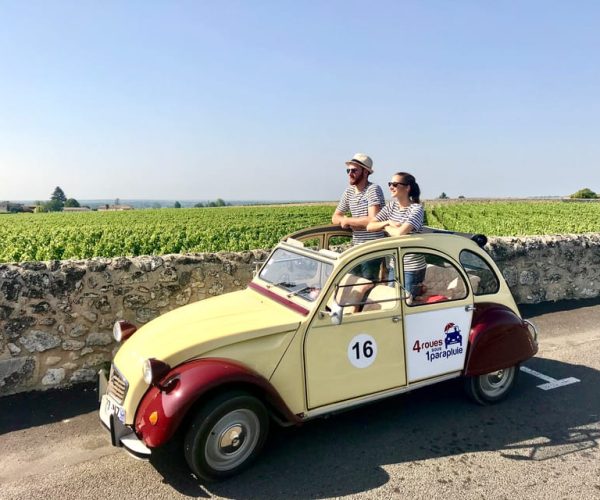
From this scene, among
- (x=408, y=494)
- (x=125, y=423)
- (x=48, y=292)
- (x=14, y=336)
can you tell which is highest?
(x=48, y=292)

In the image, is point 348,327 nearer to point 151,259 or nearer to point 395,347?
point 395,347

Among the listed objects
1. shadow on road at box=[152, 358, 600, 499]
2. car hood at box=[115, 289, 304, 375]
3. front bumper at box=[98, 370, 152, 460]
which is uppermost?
car hood at box=[115, 289, 304, 375]

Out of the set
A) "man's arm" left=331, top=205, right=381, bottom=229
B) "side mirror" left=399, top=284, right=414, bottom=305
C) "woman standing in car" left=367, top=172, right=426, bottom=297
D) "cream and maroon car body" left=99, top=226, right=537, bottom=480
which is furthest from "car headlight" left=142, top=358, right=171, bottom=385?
"man's arm" left=331, top=205, right=381, bottom=229

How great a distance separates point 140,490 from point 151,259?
2.95m

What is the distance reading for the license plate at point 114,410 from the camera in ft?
11.7

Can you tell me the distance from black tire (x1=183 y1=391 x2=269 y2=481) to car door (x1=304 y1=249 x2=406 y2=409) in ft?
1.60

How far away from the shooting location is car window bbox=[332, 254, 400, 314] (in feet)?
13.4

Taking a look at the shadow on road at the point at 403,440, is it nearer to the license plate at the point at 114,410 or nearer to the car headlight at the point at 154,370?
the license plate at the point at 114,410

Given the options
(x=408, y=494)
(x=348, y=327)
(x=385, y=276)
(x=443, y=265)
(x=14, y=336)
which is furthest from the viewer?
(x=14, y=336)

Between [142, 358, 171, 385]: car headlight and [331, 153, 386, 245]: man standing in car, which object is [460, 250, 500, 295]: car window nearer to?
[331, 153, 386, 245]: man standing in car

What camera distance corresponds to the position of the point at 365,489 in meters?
3.47

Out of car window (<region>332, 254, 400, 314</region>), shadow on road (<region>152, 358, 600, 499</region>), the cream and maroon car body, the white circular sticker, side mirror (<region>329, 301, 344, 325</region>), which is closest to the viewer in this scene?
the cream and maroon car body

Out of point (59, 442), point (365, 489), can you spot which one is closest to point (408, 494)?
point (365, 489)

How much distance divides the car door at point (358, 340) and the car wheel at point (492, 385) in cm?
100
